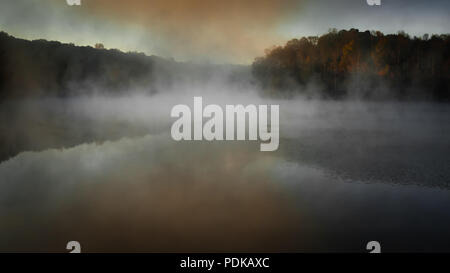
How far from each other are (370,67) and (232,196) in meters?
31.2

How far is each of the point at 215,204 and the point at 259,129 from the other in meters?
11.9

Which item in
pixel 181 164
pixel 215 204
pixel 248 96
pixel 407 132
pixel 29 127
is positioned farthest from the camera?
pixel 248 96

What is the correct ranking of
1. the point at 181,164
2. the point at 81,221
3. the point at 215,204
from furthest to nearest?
the point at 181,164 → the point at 215,204 → the point at 81,221

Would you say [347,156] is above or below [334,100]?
below

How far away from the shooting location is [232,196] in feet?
33.2

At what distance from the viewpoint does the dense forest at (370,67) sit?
33969 mm

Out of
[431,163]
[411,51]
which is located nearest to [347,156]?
[431,163]

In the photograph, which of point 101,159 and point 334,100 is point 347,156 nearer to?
point 101,159

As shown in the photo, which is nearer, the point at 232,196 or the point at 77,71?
the point at 232,196

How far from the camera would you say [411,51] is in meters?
36.5
